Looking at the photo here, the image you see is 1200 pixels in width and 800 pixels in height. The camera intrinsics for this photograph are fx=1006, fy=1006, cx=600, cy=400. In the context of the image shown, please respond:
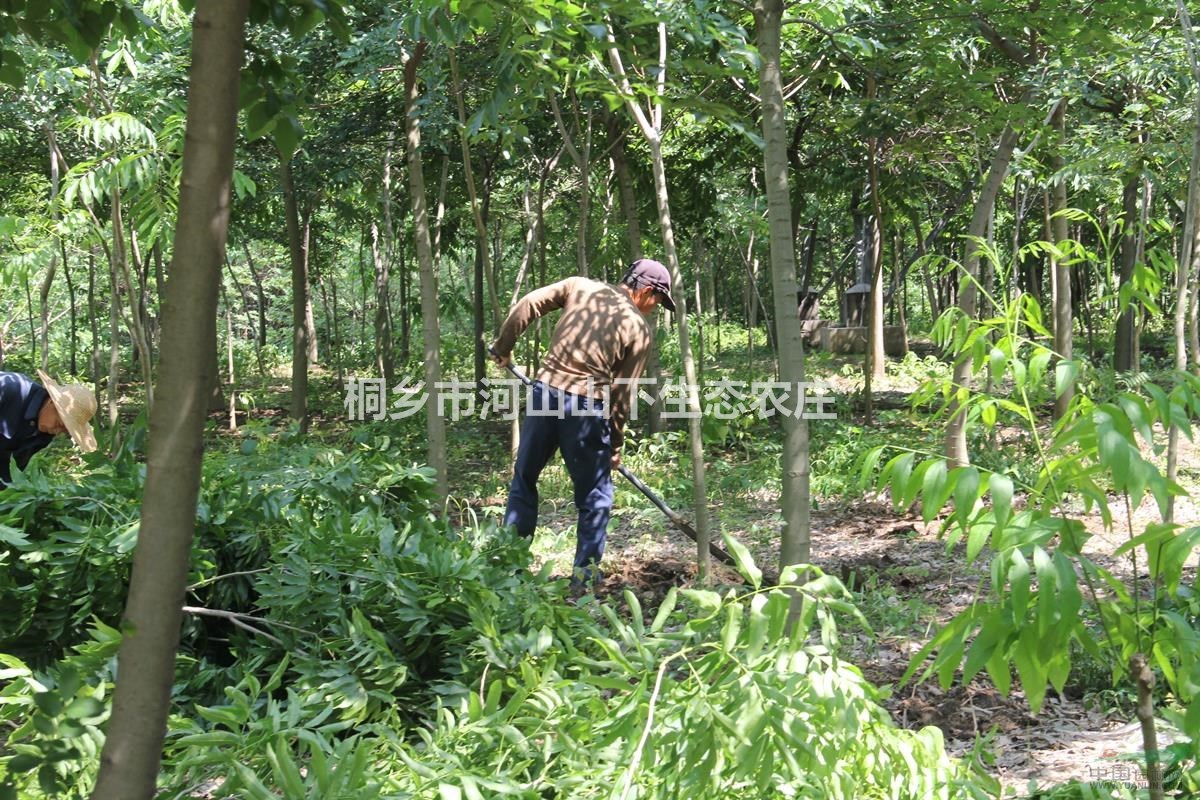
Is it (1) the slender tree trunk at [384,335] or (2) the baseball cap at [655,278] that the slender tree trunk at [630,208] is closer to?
(2) the baseball cap at [655,278]

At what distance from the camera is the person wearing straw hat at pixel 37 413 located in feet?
14.6

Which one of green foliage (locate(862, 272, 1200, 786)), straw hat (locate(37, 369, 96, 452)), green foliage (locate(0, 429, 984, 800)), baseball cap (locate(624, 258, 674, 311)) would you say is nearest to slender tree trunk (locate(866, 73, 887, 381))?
baseball cap (locate(624, 258, 674, 311))

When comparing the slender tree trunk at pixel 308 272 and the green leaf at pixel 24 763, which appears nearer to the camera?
the green leaf at pixel 24 763

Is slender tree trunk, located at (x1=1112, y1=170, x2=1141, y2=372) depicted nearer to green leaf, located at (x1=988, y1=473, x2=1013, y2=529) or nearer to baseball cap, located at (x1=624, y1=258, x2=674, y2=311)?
baseball cap, located at (x1=624, y1=258, x2=674, y2=311)

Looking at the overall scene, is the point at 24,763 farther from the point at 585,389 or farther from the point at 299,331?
the point at 299,331

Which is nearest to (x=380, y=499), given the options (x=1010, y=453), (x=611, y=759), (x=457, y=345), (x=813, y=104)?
(x=611, y=759)

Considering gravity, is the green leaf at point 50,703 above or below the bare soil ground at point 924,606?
above

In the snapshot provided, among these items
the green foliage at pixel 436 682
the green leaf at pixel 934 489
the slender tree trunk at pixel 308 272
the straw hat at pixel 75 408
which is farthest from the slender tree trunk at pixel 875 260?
the slender tree trunk at pixel 308 272

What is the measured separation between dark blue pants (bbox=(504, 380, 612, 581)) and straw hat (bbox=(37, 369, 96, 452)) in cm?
206

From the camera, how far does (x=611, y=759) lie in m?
2.12

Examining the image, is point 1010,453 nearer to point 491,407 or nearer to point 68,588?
point 491,407

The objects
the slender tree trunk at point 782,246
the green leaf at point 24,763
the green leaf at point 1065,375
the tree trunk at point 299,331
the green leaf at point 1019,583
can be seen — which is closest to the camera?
the green leaf at point 24,763

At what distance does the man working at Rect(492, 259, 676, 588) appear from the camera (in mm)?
5324

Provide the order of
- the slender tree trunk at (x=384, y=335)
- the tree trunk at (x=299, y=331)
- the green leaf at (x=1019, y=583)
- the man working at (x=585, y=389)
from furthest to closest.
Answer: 1. the slender tree trunk at (x=384, y=335)
2. the tree trunk at (x=299, y=331)
3. the man working at (x=585, y=389)
4. the green leaf at (x=1019, y=583)
